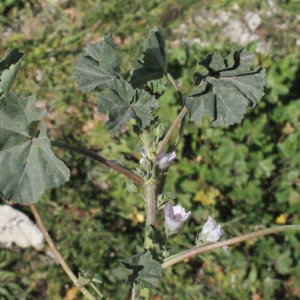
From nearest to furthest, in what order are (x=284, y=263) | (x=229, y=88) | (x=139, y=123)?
(x=139, y=123), (x=229, y=88), (x=284, y=263)

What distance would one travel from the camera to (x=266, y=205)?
9.17 ft

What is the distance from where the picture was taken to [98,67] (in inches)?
39.9

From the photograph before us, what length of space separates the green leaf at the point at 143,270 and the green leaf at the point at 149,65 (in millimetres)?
379

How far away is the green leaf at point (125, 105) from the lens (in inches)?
35.0

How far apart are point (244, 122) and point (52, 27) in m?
1.79

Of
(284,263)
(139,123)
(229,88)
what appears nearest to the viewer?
(139,123)

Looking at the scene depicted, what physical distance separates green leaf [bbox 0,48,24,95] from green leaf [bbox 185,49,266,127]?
36 cm

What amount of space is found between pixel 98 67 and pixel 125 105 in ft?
0.50

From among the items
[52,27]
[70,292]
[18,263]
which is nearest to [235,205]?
[70,292]

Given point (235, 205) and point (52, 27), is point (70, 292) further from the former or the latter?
point (52, 27)

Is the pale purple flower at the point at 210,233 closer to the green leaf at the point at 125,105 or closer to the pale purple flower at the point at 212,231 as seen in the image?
the pale purple flower at the point at 212,231

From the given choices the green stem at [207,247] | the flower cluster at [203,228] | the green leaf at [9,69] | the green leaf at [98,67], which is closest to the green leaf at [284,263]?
the flower cluster at [203,228]

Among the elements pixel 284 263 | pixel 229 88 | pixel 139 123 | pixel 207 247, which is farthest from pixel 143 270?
pixel 284 263

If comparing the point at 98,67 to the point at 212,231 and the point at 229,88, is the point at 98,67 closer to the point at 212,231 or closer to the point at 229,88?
the point at 229,88
